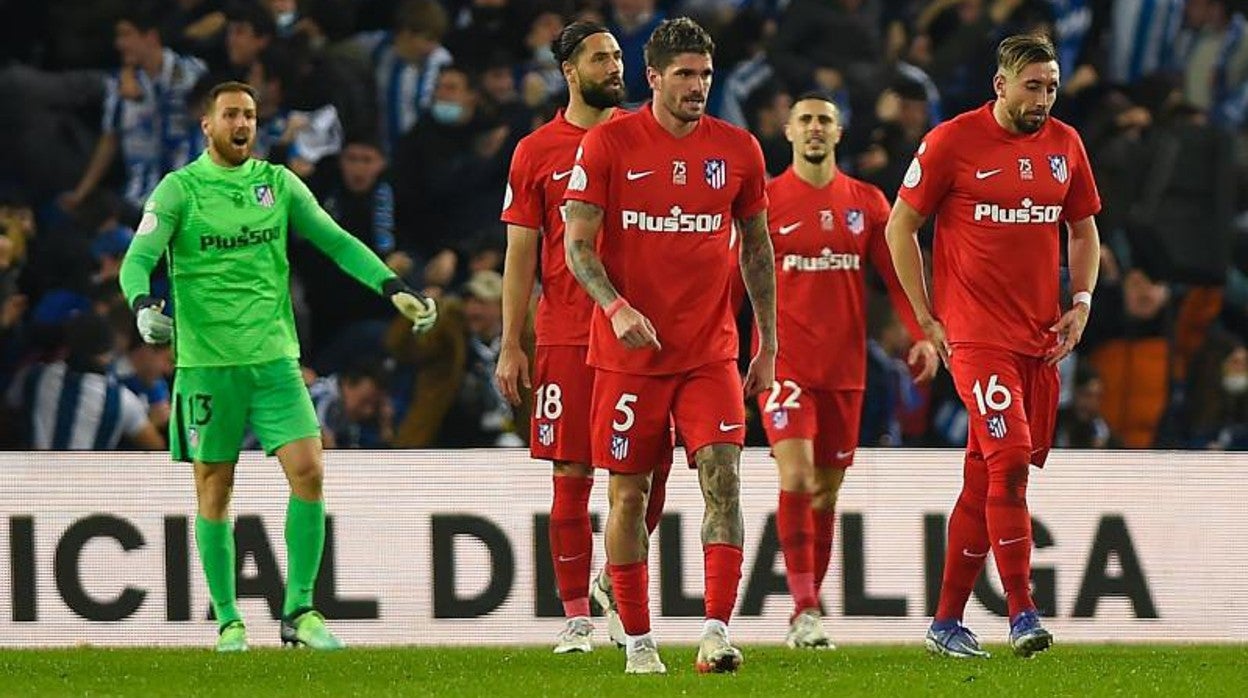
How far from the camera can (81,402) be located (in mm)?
12211

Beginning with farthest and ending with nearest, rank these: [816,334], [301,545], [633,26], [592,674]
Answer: [633,26], [816,334], [301,545], [592,674]

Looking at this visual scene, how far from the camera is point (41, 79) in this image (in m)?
13.2

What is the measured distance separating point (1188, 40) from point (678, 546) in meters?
5.29

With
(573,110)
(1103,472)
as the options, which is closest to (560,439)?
(573,110)

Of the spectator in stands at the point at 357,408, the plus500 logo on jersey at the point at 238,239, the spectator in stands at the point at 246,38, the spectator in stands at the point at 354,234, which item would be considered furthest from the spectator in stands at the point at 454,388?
the plus500 logo on jersey at the point at 238,239

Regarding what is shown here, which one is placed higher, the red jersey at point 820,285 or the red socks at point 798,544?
the red jersey at point 820,285

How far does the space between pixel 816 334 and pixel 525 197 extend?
1922 mm

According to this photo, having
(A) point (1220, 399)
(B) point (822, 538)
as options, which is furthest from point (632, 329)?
(A) point (1220, 399)

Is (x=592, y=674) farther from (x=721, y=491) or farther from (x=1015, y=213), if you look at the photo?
(x=1015, y=213)

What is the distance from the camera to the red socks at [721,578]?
7.21 meters

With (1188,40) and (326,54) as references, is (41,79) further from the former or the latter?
(1188,40)

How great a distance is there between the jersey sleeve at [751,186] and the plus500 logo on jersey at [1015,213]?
1005 millimetres

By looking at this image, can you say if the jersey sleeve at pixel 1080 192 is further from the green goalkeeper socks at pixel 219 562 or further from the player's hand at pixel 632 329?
the green goalkeeper socks at pixel 219 562

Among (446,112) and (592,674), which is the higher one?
(446,112)
